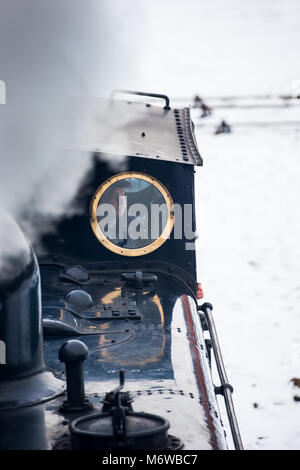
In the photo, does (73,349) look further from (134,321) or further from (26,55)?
(26,55)

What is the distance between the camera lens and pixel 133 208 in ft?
20.6

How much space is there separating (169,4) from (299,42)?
3627 millimetres

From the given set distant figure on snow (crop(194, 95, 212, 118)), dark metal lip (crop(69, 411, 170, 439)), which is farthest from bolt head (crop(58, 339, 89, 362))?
distant figure on snow (crop(194, 95, 212, 118))

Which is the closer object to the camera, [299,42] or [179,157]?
[179,157]

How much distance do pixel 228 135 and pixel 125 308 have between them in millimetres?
14176

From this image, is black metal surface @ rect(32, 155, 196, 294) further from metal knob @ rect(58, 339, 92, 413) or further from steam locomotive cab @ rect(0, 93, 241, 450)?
metal knob @ rect(58, 339, 92, 413)

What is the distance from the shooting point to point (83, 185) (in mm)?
6320

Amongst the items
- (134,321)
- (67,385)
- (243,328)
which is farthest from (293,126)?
(67,385)

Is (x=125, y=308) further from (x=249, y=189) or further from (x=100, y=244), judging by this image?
(x=249, y=189)

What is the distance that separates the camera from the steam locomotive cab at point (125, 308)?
3.50 meters

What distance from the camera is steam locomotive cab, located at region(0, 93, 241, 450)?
138 inches

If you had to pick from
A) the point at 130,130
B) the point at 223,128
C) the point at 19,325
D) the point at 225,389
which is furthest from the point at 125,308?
the point at 223,128

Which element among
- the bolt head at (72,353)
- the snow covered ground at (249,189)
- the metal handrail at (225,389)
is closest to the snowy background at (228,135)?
the snow covered ground at (249,189)
